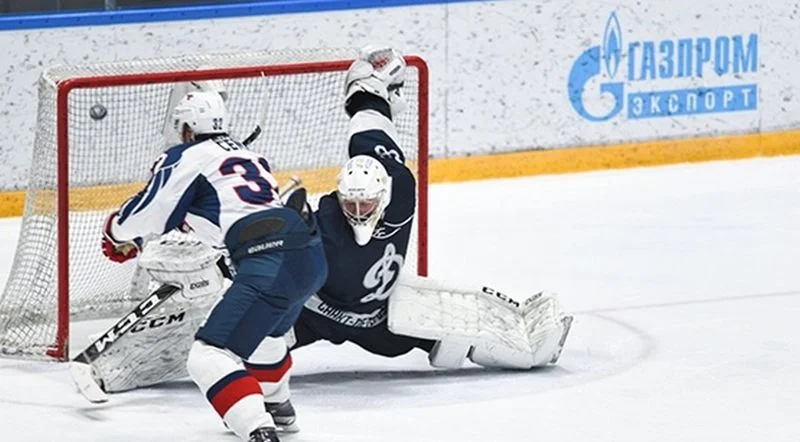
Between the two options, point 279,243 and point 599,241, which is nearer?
point 279,243

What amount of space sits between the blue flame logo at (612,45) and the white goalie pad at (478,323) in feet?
10.8

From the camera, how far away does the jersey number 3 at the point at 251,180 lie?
5039 mm

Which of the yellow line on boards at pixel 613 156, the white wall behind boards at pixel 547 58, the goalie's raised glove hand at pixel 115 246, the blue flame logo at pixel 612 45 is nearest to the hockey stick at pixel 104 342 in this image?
the goalie's raised glove hand at pixel 115 246

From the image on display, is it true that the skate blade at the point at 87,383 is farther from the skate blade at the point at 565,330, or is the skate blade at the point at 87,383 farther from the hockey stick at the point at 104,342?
the skate blade at the point at 565,330

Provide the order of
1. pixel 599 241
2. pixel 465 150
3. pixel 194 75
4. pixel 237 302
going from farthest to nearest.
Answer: pixel 465 150
pixel 599 241
pixel 194 75
pixel 237 302

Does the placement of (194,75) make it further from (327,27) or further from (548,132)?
(548,132)

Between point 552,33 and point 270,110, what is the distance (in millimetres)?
2122

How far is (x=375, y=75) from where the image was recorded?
19.2ft

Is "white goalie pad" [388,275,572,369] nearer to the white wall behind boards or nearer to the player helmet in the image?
the player helmet

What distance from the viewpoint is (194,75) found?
20.0ft

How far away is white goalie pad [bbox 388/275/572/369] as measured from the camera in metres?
5.61

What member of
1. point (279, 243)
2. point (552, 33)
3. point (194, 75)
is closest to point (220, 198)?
point (279, 243)

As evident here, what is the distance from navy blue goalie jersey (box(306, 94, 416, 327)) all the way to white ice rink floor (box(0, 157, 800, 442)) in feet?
0.78

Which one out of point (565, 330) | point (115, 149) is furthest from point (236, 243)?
point (115, 149)
